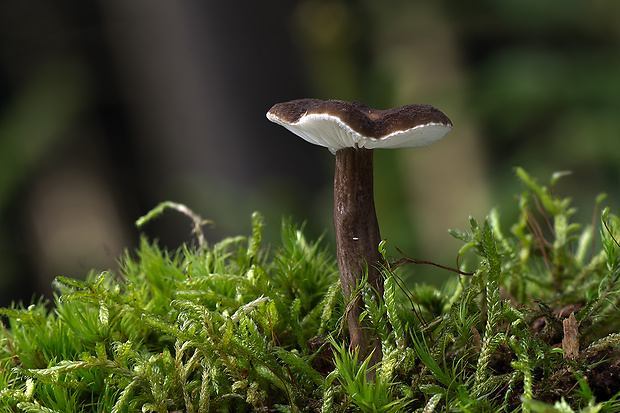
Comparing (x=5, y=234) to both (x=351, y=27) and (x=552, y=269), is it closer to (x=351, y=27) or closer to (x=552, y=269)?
(x=351, y=27)

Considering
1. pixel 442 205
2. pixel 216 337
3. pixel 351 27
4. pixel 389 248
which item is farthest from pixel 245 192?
pixel 216 337

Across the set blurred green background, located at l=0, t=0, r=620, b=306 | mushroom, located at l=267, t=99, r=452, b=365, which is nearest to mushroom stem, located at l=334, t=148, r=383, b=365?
mushroom, located at l=267, t=99, r=452, b=365

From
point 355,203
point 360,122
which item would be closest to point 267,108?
point 355,203

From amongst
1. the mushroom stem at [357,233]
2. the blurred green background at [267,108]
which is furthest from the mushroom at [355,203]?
the blurred green background at [267,108]

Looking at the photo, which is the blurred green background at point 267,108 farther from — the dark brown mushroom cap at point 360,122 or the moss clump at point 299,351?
the dark brown mushroom cap at point 360,122

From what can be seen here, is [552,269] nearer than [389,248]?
Yes

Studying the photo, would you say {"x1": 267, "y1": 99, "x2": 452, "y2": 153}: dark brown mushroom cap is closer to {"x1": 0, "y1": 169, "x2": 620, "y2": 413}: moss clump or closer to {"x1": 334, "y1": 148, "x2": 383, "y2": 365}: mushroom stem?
{"x1": 334, "y1": 148, "x2": 383, "y2": 365}: mushroom stem

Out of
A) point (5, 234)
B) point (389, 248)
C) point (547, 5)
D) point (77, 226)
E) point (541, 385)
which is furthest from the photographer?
point (77, 226)
